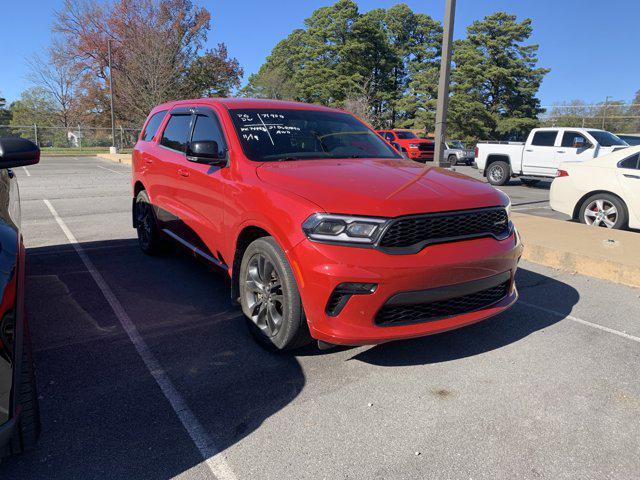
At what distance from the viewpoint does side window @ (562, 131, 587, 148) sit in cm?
1476

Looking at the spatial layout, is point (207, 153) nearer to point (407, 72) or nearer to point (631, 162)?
point (631, 162)

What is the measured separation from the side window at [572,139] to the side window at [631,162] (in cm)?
786

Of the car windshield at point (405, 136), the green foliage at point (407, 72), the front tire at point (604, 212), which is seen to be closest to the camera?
the front tire at point (604, 212)

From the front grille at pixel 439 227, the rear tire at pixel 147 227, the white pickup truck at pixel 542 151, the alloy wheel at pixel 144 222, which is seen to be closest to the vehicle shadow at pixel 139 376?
the rear tire at pixel 147 227

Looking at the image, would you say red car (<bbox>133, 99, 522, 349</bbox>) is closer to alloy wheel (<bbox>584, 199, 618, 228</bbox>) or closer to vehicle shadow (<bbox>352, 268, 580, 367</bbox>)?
vehicle shadow (<bbox>352, 268, 580, 367</bbox>)

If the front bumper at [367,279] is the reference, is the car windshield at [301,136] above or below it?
above

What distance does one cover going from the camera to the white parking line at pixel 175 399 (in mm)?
2346

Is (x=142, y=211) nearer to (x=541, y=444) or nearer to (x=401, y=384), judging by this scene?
(x=401, y=384)

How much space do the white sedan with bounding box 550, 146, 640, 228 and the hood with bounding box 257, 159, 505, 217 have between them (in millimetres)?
5210

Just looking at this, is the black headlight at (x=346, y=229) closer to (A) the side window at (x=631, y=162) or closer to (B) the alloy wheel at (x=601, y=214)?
(B) the alloy wheel at (x=601, y=214)

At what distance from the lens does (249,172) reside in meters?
3.64

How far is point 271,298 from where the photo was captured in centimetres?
337

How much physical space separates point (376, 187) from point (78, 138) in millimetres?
42349

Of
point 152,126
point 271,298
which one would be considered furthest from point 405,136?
point 271,298
